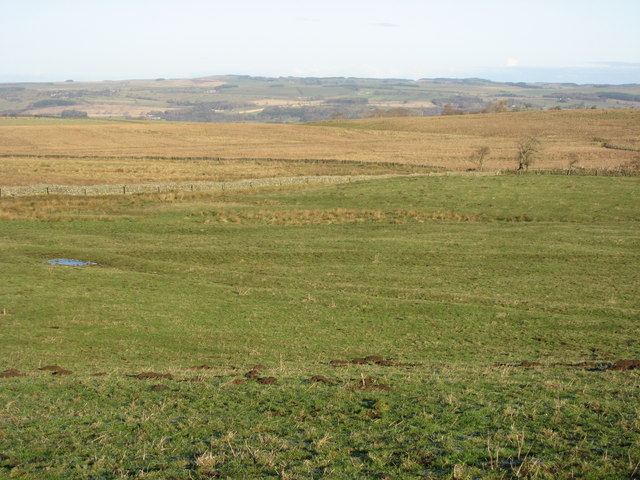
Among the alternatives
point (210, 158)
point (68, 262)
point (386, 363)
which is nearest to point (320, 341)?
point (386, 363)

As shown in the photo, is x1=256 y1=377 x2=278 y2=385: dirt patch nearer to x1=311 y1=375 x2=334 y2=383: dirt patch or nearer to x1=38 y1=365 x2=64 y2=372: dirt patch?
x1=311 y1=375 x2=334 y2=383: dirt patch

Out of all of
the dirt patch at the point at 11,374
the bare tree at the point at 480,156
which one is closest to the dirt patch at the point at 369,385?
the dirt patch at the point at 11,374

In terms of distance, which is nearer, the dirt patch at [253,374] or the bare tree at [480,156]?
the dirt patch at [253,374]

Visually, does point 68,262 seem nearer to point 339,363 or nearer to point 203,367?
point 203,367

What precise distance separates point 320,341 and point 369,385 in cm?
655

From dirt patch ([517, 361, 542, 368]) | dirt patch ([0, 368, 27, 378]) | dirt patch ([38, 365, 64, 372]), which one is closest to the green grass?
dirt patch ([517, 361, 542, 368])

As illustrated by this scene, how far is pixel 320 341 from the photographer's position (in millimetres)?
20047

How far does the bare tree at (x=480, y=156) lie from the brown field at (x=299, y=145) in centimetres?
140

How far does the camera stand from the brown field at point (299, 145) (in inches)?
3187

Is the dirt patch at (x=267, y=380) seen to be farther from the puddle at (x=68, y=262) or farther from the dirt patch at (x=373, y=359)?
the puddle at (x=68, y=262)

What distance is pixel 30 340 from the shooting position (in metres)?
19.4

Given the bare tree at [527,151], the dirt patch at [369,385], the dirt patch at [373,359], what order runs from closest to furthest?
1. the dirt patch at [369,385]
2. the dirt patch at [373,359]
3. the bare tree at [527,151]

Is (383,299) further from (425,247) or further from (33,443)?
(33,443)

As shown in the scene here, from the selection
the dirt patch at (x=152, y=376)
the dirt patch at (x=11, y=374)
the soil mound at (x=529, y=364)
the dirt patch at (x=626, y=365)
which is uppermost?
the dirt patch at (x=626, y=365)
